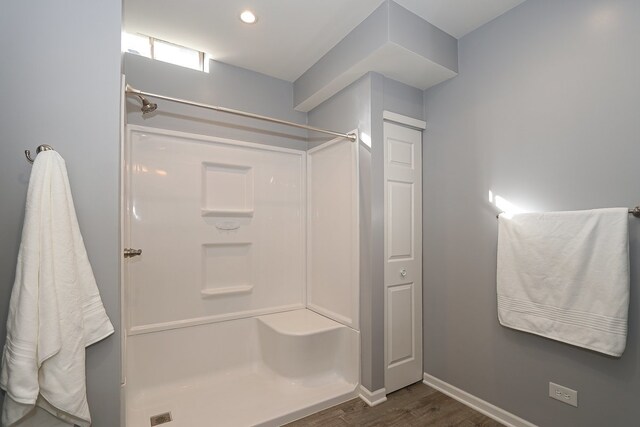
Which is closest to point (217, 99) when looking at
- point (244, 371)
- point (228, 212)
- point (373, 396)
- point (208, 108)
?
point (208, 108)

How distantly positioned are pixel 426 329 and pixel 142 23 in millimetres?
3110

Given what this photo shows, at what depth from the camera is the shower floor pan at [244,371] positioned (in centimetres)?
200

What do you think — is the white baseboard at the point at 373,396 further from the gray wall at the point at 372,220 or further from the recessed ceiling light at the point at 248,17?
the recessed ceiling light at the point at 248,17

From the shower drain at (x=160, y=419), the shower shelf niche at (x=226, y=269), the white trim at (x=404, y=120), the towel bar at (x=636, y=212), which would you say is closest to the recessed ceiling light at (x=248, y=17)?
the white trim at (x=404, y=120)

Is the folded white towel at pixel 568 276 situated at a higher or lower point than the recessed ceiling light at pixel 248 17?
lower

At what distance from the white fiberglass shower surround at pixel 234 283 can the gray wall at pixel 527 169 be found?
72cm

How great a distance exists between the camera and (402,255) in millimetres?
2369

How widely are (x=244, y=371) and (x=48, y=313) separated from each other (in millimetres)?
1762

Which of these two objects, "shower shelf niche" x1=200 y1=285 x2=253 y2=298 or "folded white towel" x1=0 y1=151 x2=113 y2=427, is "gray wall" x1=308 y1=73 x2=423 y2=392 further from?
"folded white towel" x1=0 y1=151 x2=113 y2=427

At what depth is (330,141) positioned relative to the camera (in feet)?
8.38

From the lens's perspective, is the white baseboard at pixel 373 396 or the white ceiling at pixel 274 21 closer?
the white ceiling at pixel 274 21

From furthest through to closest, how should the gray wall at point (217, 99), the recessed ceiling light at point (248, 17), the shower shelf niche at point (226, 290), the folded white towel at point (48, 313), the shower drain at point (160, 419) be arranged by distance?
the shower shelf niche at point (226, 290) → the gray wall at point (217, 99) → the recessed ceiling light at point (248, 17) → the shower drain at point (160, 419) → the folded white towel at point (48, 313)

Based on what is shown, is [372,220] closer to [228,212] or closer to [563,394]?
[228,212]

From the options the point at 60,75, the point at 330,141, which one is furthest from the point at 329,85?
the point at 60,75
